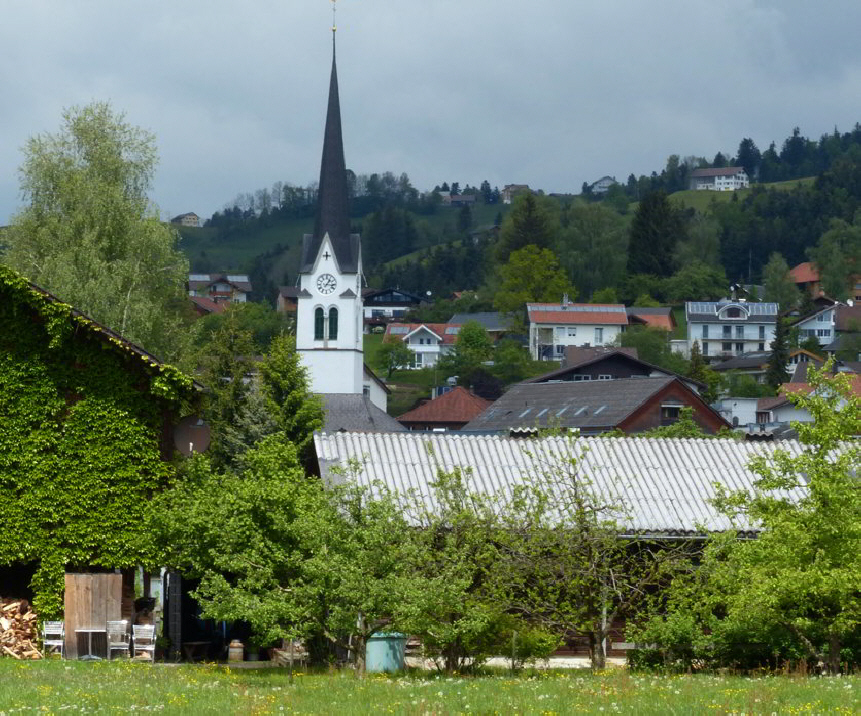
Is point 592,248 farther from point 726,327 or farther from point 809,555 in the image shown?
point 809,555

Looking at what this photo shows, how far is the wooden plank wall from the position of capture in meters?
26.0

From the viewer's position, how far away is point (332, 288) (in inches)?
3241

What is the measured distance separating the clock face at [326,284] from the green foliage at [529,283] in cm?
7695

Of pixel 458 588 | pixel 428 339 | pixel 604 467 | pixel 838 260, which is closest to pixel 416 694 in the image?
pixel 458 588

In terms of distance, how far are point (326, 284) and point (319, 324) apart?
7.53 feet

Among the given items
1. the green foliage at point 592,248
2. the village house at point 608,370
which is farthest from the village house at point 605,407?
the green foliage at point 592,248

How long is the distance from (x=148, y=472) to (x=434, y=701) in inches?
485

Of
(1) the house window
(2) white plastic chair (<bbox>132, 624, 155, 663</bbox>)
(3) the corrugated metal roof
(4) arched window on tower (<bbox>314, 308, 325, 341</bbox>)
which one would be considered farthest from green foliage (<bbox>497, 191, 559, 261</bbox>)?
(2) white plastic chair (<bbox>132, 624, 155, 663</bbox>)

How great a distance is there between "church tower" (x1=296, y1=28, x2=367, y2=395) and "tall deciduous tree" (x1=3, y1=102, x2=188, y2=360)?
31.5m

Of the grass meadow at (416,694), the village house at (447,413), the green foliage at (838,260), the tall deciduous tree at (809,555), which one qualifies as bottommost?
the grass meadow at (416,694)

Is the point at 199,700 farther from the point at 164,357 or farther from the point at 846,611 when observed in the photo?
the point at 164,357

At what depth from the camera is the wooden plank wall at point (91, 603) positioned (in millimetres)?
26047

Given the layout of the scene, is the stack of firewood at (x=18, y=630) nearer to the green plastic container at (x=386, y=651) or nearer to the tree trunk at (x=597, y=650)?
the green plastic container at (x=386, y=651)

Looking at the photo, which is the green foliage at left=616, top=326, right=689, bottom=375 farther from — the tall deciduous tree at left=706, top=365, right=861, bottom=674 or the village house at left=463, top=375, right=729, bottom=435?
the tall deciduous tree at left=706, top=365, right=861, bottom=674
